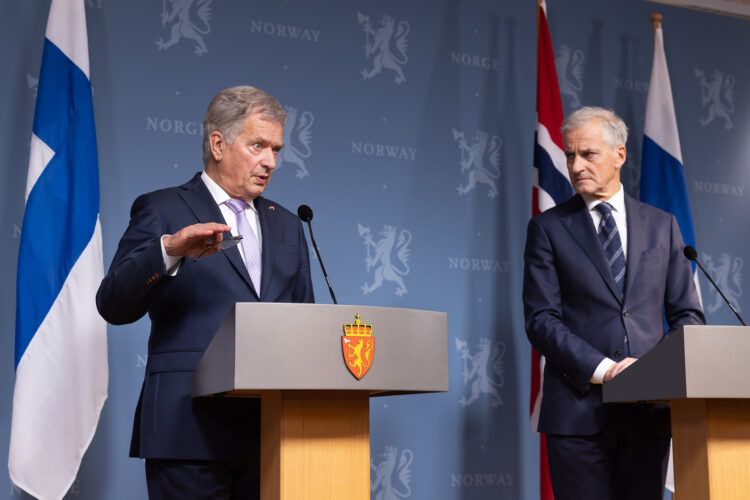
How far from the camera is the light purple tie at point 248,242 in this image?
2.31 m

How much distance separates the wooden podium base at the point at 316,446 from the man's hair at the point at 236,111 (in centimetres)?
86

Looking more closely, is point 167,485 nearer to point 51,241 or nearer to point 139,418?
point 139,418

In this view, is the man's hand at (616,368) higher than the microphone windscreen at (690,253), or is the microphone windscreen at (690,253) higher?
the microphone windscreen at (690,253)

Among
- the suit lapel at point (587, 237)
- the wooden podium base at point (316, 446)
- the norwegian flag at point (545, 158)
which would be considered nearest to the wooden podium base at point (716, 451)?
the suit lapel at point (587, 237)

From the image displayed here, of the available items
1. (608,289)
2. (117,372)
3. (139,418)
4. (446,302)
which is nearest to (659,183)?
(446,302)

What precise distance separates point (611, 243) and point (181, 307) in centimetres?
143

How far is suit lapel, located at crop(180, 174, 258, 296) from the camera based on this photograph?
2238mm

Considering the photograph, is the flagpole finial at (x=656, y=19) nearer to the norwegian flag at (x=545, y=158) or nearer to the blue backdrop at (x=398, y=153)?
the blue backdrop at (x=398, y=153)

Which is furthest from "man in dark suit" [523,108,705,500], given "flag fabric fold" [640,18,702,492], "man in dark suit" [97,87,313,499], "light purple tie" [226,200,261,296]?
"flag fabric fold" [640,18,702,492]

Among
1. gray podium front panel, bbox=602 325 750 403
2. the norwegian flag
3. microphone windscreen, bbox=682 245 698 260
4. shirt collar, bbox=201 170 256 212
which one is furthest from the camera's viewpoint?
the norwegian flag

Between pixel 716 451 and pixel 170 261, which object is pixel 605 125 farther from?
pixel 170 261

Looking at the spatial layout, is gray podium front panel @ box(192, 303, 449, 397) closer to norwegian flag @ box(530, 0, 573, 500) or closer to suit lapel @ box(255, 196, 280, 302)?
suit lapel @ box(255, 196, 280, 302)

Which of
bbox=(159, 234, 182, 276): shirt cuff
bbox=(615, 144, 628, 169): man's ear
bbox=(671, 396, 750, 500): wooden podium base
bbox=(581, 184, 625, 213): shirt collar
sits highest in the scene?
bbox=(615, 144, 628, 169): man's ear

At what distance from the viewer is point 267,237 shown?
7.82 feet
